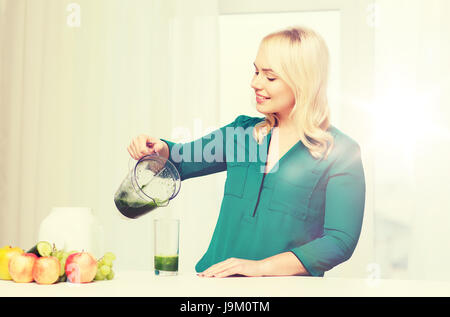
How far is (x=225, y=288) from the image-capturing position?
1.02 meters

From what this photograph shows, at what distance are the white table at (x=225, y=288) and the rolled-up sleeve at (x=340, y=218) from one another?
0.15 meters

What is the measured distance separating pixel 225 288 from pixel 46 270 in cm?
37

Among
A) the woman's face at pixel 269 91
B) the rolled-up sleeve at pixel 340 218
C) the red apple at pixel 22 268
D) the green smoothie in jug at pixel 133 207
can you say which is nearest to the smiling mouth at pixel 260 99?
the woman's face at pixel 269 91

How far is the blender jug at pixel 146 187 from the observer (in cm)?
126

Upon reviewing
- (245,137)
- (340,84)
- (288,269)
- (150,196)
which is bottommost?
(288,269)

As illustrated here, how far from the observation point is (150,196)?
51.7 inches

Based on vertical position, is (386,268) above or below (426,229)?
below

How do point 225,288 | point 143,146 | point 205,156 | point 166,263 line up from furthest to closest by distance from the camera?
point 205,156, point 143,146, point 166,263, point 225,288

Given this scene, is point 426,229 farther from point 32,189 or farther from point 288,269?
point 32,189

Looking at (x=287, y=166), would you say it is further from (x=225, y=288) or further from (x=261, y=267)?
(x=225, y=288)

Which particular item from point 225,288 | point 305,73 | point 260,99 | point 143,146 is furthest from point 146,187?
point 305,73

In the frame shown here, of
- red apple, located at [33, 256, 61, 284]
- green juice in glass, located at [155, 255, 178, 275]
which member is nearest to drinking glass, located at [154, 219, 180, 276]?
green juice in glass, located at [155, 255, 178, 275]

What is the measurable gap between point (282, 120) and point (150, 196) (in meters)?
0.59

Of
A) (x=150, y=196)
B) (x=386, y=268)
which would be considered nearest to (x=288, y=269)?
(x=150, y=196)
